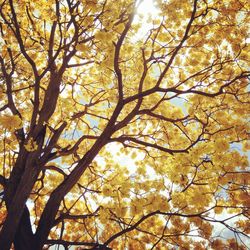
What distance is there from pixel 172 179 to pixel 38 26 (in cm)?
448

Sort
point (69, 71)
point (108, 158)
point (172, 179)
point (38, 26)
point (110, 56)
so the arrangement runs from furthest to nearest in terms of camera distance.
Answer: point (108, 158) → point (69, 71) → point (38, 26) → point (172, 179) → point (110, 56)

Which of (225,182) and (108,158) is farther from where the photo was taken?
(108,158)

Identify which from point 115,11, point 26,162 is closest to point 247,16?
point 115,11

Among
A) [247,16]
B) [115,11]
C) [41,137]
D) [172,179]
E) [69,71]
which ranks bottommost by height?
[172,179]

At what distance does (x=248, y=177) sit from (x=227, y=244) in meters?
1.49

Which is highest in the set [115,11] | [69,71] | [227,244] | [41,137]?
[69,71]

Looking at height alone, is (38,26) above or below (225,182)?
above

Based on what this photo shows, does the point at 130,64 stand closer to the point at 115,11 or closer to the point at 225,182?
the point at 115,11

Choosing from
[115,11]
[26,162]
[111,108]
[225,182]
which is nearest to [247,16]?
[115,11]

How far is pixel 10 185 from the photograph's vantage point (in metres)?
6.73

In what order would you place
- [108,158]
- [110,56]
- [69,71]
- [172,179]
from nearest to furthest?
[110,56] < [172,179] < [69,71] < [108,158]

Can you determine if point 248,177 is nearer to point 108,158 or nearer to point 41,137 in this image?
point 41,137

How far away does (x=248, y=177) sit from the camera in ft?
20.4

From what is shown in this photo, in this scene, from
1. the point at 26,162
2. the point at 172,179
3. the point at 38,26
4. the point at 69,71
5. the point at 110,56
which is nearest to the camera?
the point at 110,56
